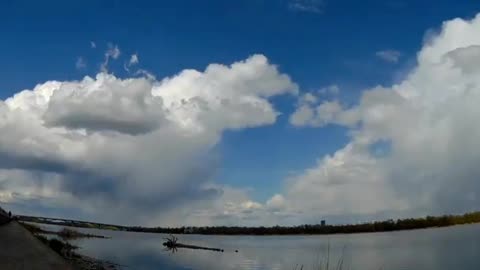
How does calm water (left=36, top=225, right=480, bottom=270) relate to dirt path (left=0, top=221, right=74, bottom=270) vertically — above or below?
below

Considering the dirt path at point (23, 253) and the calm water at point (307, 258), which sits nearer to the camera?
the dirt path at point (23, 253)

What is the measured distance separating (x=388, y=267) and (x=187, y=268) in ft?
71.3

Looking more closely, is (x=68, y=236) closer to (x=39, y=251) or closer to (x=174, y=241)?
(x=174, y=241)

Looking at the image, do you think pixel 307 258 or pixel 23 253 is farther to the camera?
pixel 307 258

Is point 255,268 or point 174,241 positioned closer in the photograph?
point 255,268

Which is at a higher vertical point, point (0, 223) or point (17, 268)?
point (0, 223)

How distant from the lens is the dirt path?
3.84 meters

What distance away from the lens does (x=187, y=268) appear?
62188 mm

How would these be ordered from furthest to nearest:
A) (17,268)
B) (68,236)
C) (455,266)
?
(68,236) → (455,266) → (17,268)

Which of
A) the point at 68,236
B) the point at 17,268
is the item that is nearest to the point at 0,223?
the point at 17,268

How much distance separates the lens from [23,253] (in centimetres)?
395

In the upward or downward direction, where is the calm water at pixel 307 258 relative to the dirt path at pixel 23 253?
downward

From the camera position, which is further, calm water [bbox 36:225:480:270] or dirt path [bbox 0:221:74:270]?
calm water [bbox 36:225:480:270]

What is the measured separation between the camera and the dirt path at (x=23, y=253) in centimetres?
384
